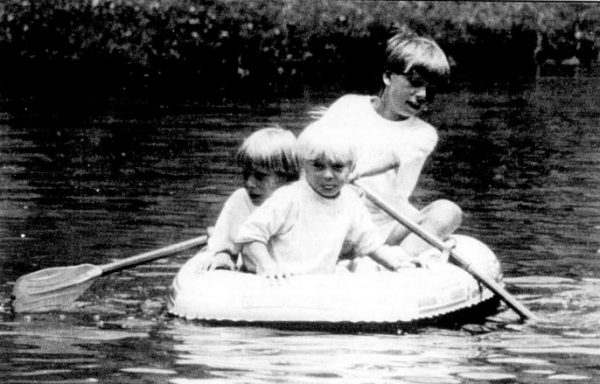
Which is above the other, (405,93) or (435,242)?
(405,93)

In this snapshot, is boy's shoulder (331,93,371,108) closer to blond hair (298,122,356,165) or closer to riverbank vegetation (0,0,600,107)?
blond hair (298,122,356,165)

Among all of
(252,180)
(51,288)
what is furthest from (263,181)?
(51,288)

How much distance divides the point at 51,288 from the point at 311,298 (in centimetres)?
168

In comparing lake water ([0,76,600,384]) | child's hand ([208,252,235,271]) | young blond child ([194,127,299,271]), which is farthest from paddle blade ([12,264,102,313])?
child's hand ([208,252,235,271])

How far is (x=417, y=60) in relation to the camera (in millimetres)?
11094

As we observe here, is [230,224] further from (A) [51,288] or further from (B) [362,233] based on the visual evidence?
(A) [51,288]

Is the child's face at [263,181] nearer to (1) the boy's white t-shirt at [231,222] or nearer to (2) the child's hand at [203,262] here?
→ (1) the boy's white t-shirt at [231,222]

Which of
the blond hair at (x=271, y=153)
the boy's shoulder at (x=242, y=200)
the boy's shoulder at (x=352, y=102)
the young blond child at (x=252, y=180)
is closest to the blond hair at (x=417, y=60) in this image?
the boy's shoulder at (x=352, y=102)

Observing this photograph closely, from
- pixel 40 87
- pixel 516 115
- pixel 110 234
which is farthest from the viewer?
pixel 40 87

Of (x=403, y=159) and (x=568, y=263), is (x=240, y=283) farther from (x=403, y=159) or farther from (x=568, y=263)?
(x=568, y=263)

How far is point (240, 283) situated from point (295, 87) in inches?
627

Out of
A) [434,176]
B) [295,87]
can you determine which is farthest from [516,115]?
[434,176]

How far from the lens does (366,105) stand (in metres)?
11.3

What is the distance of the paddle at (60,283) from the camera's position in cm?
1091
